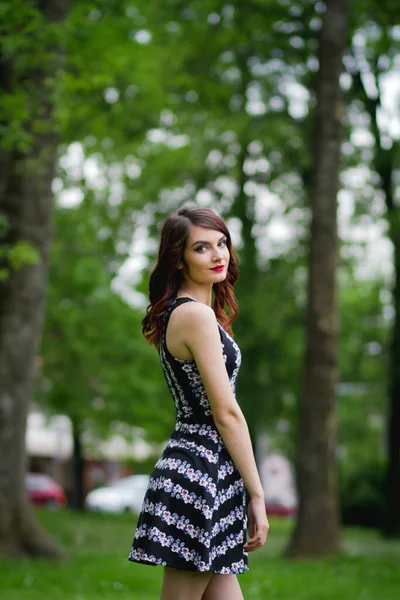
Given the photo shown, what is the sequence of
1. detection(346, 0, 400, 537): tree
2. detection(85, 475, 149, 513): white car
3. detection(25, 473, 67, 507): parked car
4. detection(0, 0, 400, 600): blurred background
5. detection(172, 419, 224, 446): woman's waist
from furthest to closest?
detection(85, 475, 149, 513): white car, detection(25, 473, 67, 507): parked car, detection(346, 0, 400, 537): tree, detection(0, 0, 400, 600): blurred background, detection(172, 419, 224, 446): woman's waist

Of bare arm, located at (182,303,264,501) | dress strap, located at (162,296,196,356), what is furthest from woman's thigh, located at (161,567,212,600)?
dress strap, located at (162,296,196,356)

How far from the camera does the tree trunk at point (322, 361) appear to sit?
16078 millimetres

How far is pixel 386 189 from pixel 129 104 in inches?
355

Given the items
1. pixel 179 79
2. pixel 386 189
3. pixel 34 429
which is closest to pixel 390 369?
pixel 386 189

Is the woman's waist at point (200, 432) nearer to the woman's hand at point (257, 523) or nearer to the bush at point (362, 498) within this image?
the woman's hand at point (257, 523)

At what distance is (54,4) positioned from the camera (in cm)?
1288

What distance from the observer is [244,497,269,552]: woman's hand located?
3.72 m

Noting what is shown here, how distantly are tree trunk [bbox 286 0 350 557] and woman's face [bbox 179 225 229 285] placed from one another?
12.3 meters

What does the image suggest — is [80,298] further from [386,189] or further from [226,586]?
[226,586]

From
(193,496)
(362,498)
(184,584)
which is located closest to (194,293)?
(193,496)

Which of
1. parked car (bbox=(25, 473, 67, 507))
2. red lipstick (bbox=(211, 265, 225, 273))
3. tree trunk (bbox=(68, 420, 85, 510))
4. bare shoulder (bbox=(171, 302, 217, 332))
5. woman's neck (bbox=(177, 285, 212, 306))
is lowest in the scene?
parked car (bbox=(25, 473, 67, 507))

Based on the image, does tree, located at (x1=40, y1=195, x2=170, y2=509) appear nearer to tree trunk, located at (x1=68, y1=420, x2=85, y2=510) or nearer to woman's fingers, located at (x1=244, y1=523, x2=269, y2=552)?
tree trunk, located at (x1=68, y1=420, x2=85, y2=510)

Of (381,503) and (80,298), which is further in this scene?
(381,503)

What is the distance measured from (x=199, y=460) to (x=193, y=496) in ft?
0.44
